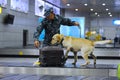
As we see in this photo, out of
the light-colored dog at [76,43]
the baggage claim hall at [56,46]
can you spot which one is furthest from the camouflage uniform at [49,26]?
the light-colored dog at [76,43]

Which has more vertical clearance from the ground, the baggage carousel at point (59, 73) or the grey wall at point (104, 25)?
the grey wall at point (104, 25)

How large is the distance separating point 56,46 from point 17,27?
60.4ft

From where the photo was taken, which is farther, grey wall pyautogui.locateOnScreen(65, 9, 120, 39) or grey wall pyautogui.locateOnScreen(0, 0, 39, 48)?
grey wall pyautogui.locateOnScreen(65, 9, 120, 39)

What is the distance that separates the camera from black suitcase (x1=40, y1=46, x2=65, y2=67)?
17.3ft

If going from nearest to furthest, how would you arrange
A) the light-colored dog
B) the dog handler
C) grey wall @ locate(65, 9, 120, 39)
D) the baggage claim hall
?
the baggage claim hall < the light-colored dog < the dog handler < grey wall @ locate(65, 9, 120, 39)

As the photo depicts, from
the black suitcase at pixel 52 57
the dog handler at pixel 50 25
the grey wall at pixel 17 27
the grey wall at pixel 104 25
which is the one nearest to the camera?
the black suitcase at pixel 52 57

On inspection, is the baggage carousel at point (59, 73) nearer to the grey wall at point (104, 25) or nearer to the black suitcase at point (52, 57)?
the black suitcase at point (52, 57)

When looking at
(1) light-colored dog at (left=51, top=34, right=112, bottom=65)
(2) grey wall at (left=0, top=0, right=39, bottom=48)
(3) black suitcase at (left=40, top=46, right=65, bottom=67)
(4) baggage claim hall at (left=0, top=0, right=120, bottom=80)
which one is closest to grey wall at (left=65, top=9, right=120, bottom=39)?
(4) baggage claim hall at (left=0, top=0, right=120, bottom=80)

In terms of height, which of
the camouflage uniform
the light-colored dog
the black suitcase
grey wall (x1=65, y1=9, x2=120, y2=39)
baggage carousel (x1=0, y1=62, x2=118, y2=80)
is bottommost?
baggage carousel (x1=0, y1=62, x2=118, y2=80)

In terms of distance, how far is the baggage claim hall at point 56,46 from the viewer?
16.1 feet

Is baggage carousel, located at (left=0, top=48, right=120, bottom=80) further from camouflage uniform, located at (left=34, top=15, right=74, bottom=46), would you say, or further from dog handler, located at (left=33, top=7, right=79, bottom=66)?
camouflage uniform, located at (left=34, top=15, right=74, bottom=46)

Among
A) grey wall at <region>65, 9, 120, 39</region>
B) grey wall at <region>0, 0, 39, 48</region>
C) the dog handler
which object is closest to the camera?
the dog handler

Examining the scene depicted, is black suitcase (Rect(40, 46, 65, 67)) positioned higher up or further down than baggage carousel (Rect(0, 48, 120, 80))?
higher up

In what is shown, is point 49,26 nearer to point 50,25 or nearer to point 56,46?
point 50,25
